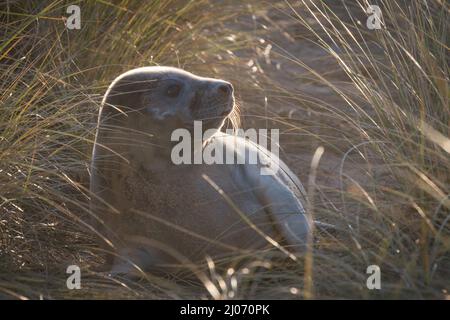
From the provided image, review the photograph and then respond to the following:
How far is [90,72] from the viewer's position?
554 cm

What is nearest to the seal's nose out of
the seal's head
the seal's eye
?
the seal's head

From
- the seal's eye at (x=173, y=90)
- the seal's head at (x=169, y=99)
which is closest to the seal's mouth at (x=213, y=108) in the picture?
the seal's head at (x=169, y=99)

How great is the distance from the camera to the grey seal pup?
409cm

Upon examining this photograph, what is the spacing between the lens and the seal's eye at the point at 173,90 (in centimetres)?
414

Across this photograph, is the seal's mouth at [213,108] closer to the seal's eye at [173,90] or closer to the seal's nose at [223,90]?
the seal's nose at [223,90]

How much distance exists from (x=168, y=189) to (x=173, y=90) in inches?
17.1

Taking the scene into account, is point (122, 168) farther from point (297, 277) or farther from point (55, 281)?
point (297, 277)

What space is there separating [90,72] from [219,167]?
5.29 feet

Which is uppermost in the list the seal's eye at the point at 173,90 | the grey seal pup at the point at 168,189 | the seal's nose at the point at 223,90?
the seal's eye at the point at 173,90

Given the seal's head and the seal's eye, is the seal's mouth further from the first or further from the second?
the seal's eye

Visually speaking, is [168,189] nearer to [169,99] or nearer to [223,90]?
[169,99]

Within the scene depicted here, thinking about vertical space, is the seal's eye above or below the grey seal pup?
above

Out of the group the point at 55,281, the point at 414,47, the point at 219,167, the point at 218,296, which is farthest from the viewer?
the point at 414,47

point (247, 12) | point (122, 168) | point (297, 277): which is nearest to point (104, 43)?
point (247, 12)
